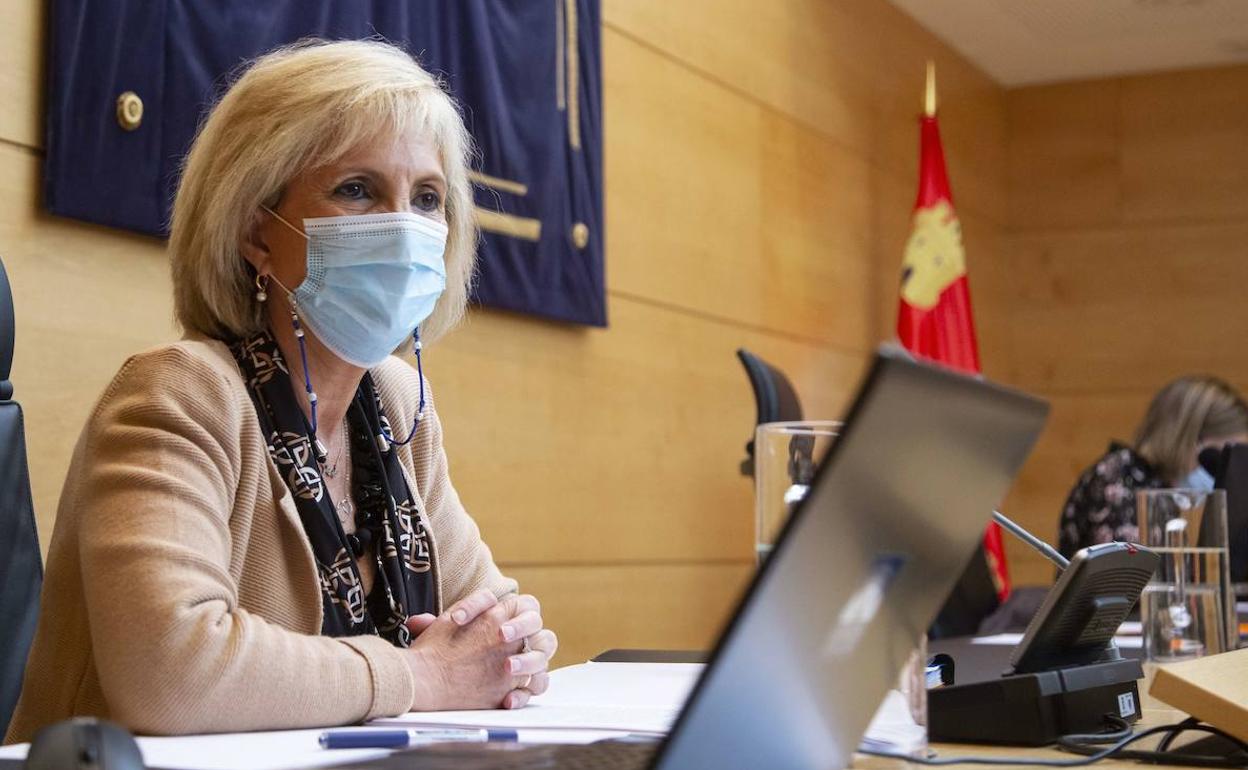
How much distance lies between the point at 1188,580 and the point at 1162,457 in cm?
296

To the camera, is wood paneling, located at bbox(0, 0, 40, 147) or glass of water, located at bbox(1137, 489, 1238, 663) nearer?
glass of water, located at bbox(1137, 489, 1238, 663)

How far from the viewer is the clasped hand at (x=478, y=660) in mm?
1479

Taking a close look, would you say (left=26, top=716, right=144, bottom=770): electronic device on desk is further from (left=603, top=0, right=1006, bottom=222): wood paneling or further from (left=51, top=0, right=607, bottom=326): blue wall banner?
(left=603, top=0, right=1006, bottom=222): wood paneling

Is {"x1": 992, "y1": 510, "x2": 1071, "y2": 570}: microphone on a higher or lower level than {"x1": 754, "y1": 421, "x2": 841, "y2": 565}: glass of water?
lower

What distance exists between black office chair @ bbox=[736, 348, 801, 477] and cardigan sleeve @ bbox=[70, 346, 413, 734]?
2.65 meters

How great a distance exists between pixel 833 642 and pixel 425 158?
1.16 m

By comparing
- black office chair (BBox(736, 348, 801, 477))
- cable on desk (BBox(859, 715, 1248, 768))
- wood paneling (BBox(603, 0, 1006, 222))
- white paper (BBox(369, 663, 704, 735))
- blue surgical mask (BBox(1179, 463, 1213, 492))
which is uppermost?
wood paneling (BBox(603, 0, 1006, 222))

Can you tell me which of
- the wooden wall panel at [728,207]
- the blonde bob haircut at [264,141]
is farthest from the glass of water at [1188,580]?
the wooden wall panel at [728,207]

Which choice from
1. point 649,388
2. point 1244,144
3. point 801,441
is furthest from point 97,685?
point 1244,144

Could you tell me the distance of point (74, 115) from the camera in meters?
2.56

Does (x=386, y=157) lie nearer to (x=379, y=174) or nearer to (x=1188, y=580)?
(x=379, y=174)

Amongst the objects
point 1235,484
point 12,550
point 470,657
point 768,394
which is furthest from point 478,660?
point 768,394

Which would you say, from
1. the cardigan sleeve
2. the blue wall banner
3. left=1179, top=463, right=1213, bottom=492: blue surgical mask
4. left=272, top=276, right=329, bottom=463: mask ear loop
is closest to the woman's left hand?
the cardigan sleeve

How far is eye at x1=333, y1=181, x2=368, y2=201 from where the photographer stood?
6.00 feet
